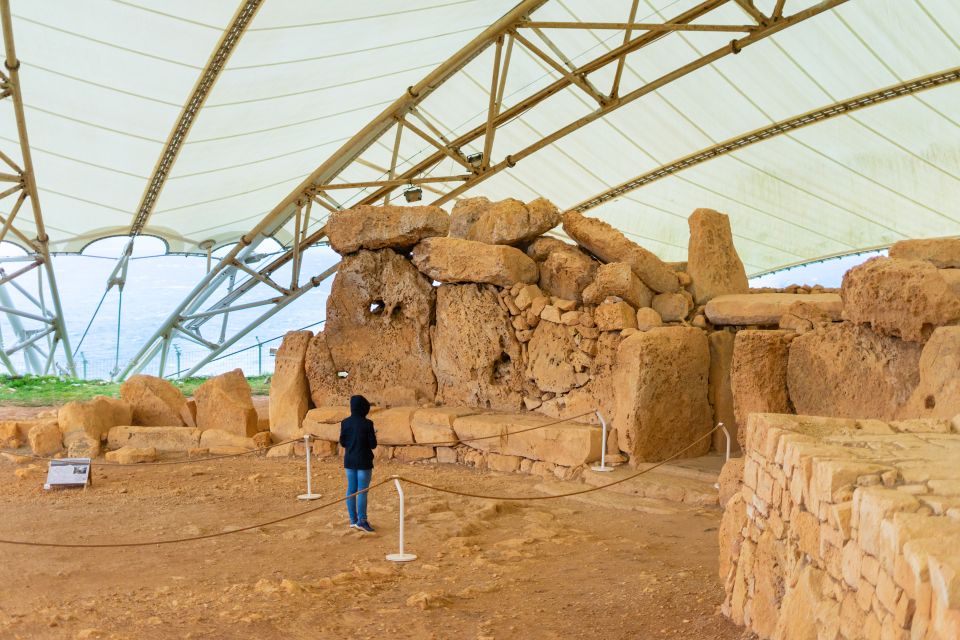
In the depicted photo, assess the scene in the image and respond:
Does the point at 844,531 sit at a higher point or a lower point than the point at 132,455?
higher

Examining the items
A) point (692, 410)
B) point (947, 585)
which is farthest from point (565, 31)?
point (947, 585)

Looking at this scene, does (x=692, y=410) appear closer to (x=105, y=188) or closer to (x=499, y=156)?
(x=499, y=156)

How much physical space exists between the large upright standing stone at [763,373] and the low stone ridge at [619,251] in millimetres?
2040

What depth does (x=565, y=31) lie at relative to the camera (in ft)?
38.0

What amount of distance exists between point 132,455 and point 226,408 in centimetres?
151

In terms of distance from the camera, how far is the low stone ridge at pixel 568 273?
10398 mm

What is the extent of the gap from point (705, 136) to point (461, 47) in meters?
3.88

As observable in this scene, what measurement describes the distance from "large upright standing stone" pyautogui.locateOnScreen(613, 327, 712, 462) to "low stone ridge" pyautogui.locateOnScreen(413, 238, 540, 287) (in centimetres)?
180

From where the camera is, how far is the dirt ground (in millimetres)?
5164

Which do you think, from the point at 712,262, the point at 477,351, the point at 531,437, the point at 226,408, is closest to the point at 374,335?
the point at 477,351

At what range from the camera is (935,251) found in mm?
8289

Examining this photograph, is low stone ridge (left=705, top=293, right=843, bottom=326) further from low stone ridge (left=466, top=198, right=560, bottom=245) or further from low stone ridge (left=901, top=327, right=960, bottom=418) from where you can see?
low stone ridge (left=466, top=198, right=560, bottom=245)

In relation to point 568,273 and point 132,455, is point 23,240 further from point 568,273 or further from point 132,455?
point 568,273

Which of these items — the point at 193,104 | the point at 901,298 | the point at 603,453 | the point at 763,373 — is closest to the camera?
the point at 901,298
